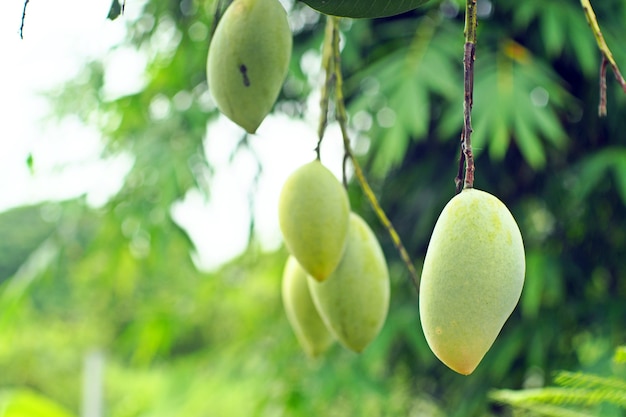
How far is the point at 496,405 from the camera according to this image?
4.10 ft

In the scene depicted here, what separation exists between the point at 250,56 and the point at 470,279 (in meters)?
0.12

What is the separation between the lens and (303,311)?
0.39 m

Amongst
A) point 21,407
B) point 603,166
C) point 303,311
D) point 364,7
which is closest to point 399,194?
point 603,166

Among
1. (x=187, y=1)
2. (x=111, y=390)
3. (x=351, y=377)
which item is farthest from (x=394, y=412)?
(x=111, y=390)

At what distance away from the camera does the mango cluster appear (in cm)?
33

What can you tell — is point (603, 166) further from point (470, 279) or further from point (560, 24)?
point (470, 279)

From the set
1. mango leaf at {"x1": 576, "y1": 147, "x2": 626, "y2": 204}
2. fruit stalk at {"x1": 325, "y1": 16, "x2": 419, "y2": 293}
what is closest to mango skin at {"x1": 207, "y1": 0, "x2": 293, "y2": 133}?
fruit stalk at {"x1": 325, "y1": 16, "x2": 419, "y2": 293}

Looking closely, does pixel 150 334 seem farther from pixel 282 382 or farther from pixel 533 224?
pixel 533 224

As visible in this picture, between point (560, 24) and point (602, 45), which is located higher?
point (602, 45)

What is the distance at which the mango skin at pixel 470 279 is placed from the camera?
247 millimetres

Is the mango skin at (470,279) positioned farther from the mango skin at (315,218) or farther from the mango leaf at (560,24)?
the mango leaf at (560,24)

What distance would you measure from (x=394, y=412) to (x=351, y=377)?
0.49 feet

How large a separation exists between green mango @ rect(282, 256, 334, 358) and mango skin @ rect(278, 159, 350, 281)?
5 cm

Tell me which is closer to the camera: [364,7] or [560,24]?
[364,7]
